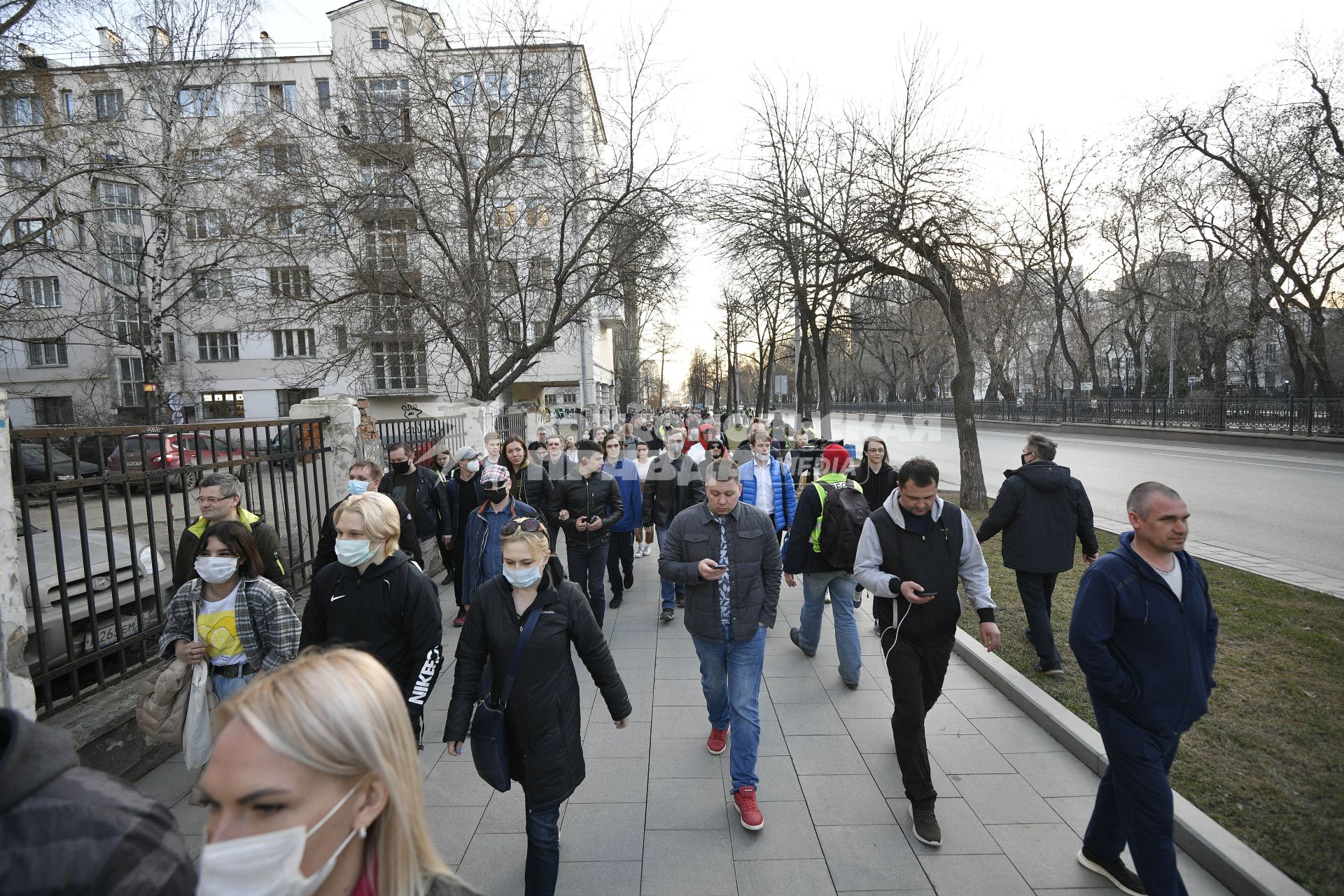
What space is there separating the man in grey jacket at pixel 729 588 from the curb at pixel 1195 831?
2090mm

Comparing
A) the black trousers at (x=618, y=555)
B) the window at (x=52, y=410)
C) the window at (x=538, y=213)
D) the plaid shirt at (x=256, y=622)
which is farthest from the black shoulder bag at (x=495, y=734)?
the window at (x=52, y=410)

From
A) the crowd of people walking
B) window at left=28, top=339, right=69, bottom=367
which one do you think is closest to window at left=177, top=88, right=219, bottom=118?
the crowd of people walking

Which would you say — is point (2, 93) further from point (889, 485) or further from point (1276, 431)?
point (1276, 431)

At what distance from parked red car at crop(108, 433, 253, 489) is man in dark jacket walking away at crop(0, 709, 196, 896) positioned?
425cm

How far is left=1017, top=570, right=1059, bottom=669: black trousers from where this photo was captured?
17.8 feet

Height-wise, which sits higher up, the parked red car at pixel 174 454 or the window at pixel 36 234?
the window at pixel 36 234

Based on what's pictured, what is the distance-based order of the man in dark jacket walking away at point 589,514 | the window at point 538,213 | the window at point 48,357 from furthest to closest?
the window at point 48,357, the window at point 538,213, the man in dark jacket walking away at point 589,514

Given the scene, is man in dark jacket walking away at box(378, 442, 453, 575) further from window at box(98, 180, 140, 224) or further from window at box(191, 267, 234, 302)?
window at box(191, 267, 234, 302)

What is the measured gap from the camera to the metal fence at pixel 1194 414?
2298 centimetres

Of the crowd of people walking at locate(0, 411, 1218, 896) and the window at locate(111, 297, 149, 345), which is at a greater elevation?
the window at locate(111, 297, 149, 345)

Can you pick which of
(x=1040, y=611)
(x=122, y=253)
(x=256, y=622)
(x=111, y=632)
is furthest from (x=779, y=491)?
(x=122, y=253)

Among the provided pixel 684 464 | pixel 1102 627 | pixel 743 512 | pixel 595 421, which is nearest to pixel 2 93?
pixel 684 464

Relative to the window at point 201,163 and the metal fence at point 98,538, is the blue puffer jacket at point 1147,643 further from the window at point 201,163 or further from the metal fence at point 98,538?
the window at point 201,163

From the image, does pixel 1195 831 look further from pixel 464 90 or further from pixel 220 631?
pixel 464 90
